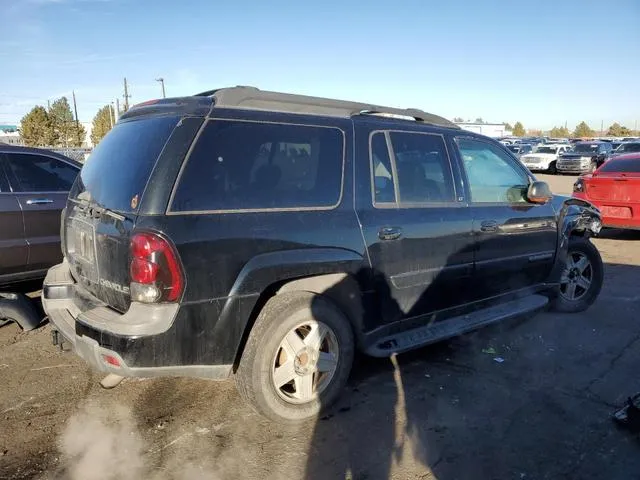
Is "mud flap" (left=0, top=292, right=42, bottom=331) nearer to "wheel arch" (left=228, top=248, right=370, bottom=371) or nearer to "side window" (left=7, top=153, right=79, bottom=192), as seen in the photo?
"side window" (left=7, top=153, right=79, bottom=192)

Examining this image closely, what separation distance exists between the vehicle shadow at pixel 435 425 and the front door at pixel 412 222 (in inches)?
9.0

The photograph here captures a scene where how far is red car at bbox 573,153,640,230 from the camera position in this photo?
8.94 m

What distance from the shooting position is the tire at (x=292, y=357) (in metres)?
3.13

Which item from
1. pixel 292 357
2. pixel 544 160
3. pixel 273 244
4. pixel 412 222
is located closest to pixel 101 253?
pixel 273 244

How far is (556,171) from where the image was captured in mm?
29156

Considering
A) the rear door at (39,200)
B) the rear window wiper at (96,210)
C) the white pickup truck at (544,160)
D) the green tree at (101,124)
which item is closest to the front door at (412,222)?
the rear window wiper at (96,210)

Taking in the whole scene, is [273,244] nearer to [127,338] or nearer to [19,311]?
[127,338]

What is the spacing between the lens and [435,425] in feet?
10.8

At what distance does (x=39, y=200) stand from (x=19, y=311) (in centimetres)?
157

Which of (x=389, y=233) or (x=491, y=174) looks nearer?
(x=389, y=233)

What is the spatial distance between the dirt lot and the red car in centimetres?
526

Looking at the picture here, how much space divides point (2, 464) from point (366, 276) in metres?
2.37

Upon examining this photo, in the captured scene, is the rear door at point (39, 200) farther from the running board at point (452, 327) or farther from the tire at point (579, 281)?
the tire at point (579, 281)

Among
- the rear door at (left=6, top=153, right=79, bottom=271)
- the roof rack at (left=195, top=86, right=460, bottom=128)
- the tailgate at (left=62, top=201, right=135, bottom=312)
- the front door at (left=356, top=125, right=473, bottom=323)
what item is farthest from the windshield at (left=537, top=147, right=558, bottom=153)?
the tailgate at (left=62, top=201, right=135, bottom=312)
